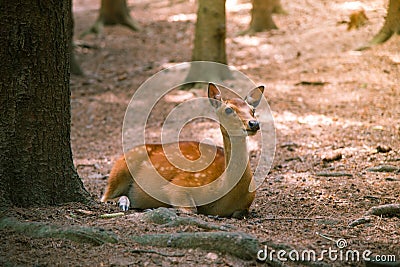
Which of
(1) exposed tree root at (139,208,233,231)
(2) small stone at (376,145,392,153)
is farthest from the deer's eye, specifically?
(2) small stone at (376,145,392,153)

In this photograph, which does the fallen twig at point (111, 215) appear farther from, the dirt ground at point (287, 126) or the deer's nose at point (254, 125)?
the deer's nose at point (254, 125)

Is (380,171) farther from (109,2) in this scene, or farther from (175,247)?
(109,2)

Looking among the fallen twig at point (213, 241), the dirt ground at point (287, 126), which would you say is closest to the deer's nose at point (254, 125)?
the dirt ground at point (287, 126)

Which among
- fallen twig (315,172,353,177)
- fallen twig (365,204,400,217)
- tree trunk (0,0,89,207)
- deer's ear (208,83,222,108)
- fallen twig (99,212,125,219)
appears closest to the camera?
tree trunk (0,0,89,207)

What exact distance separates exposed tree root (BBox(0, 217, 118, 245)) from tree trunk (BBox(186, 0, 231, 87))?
723cm

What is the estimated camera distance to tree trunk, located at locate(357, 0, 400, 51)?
10.3 metres

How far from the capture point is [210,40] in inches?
441

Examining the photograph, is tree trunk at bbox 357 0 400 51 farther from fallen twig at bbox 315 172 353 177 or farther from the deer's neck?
the deer's neck

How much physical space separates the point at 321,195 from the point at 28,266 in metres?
2.87

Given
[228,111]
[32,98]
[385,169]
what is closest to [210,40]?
[385,169]

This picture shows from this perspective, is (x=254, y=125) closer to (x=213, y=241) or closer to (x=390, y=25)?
(x=213, y=241)

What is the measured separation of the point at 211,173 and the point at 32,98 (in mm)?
1657

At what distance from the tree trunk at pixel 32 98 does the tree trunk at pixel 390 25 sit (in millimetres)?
6985

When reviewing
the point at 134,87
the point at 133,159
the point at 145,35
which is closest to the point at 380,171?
the point at 133,159
